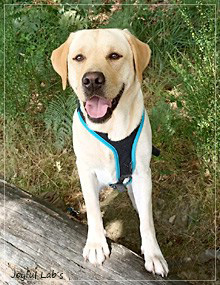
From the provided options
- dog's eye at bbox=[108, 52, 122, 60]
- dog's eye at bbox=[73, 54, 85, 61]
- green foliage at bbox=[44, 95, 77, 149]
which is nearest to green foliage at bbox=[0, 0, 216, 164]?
green foliage at bbox=[44, 95, 77, 149]

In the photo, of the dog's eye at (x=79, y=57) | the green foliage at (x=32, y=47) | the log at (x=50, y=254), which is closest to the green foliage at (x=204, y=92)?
the dog's eye at (x=79, y=57)

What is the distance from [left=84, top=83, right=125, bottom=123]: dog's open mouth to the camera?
1861 millimetres

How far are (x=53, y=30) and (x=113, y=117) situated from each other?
1734 mm

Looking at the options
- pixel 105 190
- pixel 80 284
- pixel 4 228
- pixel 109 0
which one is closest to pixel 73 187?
pixel 105 190

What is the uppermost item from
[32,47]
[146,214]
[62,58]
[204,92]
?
[62,58]

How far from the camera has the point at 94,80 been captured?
5.70ft

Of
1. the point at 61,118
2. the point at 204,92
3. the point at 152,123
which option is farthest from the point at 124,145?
the point at 61,118

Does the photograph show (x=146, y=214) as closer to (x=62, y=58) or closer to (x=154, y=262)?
(x=154, y=262)

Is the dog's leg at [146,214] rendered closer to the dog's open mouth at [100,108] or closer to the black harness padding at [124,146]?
the black harness padding at [124,146]

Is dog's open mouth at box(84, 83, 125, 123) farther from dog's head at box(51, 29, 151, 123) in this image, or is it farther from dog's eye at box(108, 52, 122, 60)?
dog's eye at box(108, 52, 122, 60)

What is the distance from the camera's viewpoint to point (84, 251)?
2.05 meters

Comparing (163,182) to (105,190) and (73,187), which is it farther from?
(73,187)

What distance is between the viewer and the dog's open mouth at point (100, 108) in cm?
186

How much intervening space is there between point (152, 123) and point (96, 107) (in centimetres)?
101
